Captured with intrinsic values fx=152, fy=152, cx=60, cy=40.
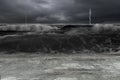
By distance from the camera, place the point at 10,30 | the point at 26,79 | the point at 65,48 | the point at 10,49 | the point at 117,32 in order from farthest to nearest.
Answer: the point at 10,30, the point at 117,32, the point at 65,48, the point at 10,49, the point at 26,79

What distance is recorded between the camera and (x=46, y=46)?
35.9 feet

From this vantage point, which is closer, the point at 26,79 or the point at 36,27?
the point at 26,79

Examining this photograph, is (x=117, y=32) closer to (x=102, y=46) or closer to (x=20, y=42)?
(x=102, y=46)

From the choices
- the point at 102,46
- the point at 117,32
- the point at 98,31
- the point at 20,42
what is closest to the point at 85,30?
the point at 98,31

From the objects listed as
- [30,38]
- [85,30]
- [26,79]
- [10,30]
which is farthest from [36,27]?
[26,79]

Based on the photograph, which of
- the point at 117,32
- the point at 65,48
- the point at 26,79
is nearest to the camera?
the point at 26,79

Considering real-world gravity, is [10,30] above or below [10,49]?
above

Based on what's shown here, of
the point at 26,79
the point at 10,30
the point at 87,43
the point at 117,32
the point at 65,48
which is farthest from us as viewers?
the point at 10,30

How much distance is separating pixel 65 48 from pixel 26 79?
23.4 feet

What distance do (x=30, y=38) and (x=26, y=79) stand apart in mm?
8792

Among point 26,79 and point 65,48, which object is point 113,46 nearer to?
point 65,48

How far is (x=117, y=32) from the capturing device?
14.6 metres

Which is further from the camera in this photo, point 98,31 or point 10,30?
point 10,30

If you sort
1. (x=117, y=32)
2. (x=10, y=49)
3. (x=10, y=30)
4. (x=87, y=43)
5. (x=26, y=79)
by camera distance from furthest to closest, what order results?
1. (x=10, y=30)
2. (x=117, y=32)
3. (x=87, y=43)
4. (x=10, y=49)
5. (x=26, y=79)
